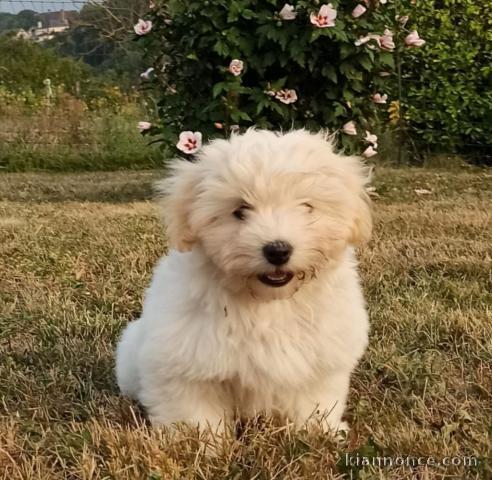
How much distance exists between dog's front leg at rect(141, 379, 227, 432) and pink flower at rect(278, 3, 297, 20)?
14.2ft

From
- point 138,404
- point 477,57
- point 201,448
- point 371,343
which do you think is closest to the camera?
point 201,448

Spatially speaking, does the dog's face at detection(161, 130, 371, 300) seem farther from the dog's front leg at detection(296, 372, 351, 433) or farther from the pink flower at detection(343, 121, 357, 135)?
the pink flower at detection(343, 121, 357, 135)

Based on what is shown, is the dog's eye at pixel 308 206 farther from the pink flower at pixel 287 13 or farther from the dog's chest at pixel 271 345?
the pink flower at pixel 287 13

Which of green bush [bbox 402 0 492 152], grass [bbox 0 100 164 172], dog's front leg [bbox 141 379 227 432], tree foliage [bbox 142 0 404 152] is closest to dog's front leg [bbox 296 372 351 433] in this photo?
dog's front leg [bbox 141 379 227 432]

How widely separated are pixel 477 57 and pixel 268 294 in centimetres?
868

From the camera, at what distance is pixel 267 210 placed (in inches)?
90.4

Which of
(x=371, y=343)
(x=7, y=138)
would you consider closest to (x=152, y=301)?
(x=371, y=343)

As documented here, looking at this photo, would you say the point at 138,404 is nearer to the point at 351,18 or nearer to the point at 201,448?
the point at 201,448

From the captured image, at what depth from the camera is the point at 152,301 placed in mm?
2592

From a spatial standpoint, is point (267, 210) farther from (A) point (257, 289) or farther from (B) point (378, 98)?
(B) point (378, 98)

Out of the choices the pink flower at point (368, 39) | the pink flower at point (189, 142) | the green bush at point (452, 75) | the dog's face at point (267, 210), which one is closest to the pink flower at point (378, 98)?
the pink flower at point (368, 39)

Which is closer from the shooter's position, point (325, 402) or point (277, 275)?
point (277, 275)

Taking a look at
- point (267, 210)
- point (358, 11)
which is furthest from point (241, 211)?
point (358, 11)

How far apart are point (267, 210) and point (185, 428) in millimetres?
704
